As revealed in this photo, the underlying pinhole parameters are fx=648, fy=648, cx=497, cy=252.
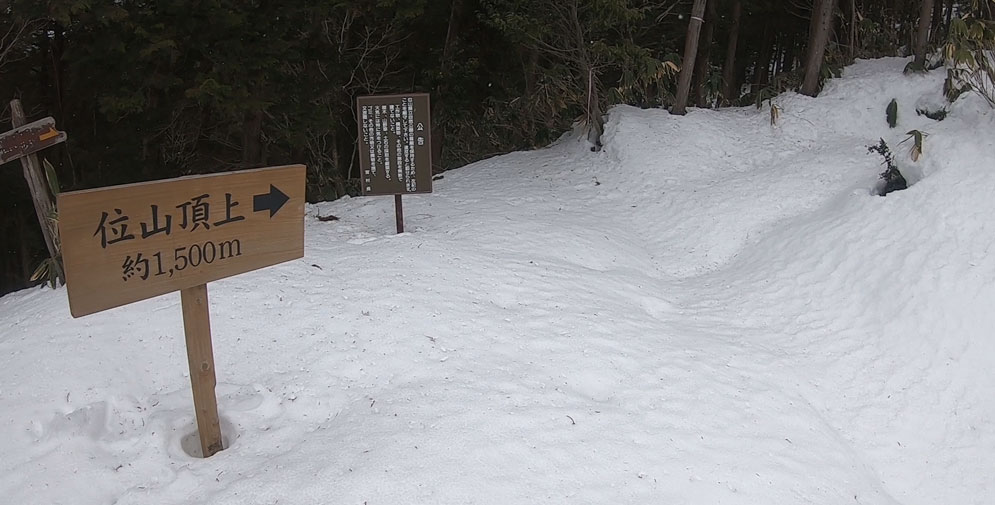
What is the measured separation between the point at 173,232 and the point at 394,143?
4054 millimetres

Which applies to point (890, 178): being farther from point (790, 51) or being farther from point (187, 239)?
point (790, 51)

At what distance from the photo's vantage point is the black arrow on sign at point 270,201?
3436 mm

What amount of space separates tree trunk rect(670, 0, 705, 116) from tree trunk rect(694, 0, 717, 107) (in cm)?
219

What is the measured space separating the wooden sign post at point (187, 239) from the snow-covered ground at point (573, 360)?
0.74m

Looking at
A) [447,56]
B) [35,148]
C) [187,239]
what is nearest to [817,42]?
[447,56]

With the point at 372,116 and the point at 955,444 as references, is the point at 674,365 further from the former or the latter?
the point at 372,116

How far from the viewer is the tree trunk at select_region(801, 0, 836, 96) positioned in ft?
34.3

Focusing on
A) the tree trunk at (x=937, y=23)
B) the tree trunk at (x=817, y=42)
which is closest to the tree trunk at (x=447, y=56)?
the tree trunk at (x=817, y=42)

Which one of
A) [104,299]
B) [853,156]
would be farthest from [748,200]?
[104,299]

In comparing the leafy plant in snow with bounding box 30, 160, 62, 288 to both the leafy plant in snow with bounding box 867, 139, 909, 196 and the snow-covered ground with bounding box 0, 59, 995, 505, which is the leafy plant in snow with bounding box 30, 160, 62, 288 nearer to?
the snow-covered ground with bounding box 0, 59, 995, 505

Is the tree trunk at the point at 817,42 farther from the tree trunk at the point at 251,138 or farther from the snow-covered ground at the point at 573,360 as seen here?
the tree trunk at the point at 251,138

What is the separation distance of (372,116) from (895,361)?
5410 mm

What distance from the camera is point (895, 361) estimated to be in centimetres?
525

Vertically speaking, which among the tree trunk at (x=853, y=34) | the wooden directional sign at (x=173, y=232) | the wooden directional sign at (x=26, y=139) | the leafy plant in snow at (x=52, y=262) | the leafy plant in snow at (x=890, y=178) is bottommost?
the leafy plant in snow at (x=52, y=262)
